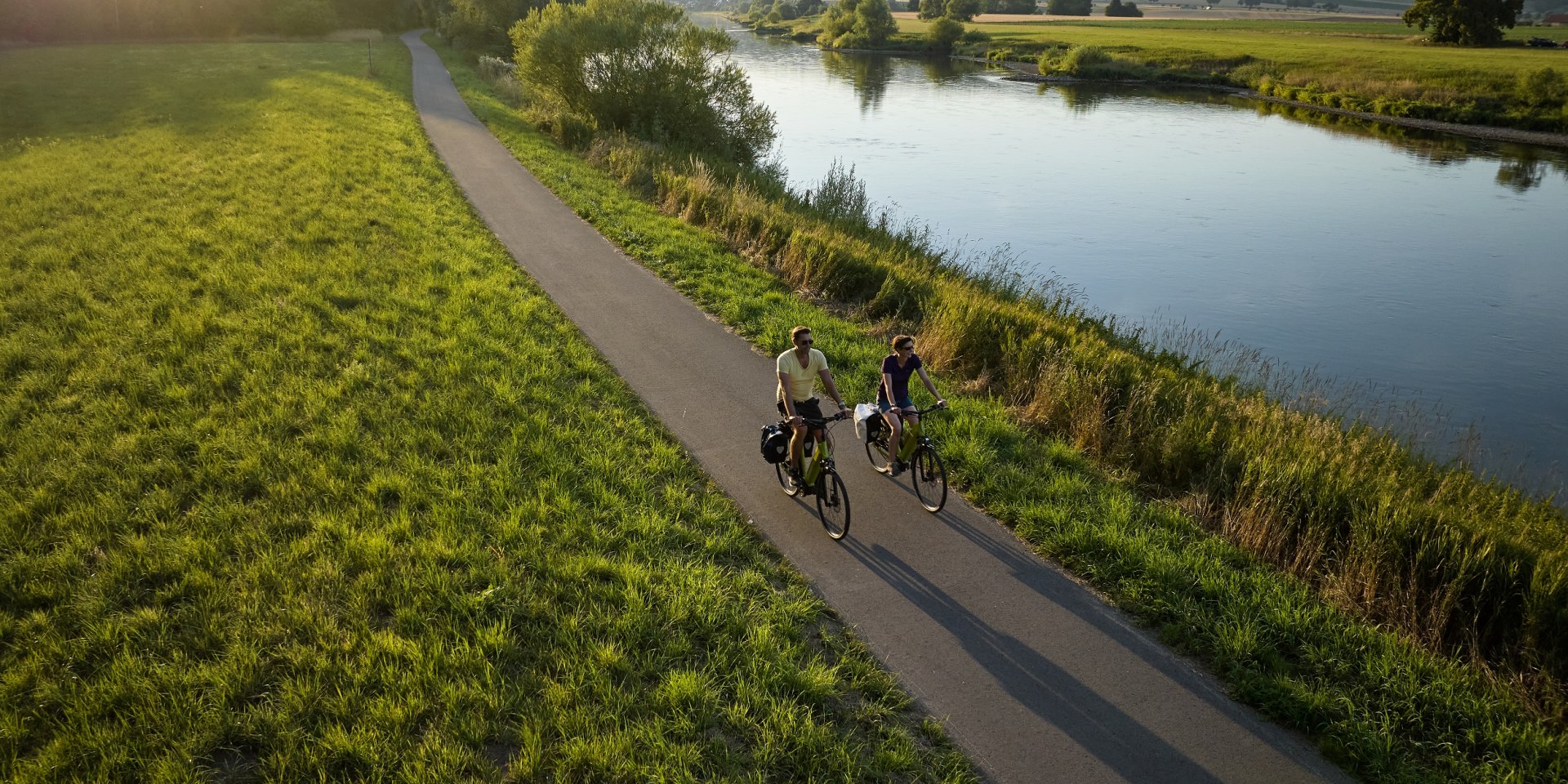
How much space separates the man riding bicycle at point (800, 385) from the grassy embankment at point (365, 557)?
999mm

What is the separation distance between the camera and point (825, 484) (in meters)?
7.20

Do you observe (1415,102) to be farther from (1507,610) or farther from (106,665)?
(106,665)

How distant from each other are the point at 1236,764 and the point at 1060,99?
180 ft

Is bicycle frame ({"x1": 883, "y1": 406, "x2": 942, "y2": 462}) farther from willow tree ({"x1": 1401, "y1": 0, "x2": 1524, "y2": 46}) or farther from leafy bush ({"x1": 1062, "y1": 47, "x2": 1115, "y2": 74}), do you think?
willow tree ({"x1": 1401, "y1": 0, "x2": 1524, "y2": 46})

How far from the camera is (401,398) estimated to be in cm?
909

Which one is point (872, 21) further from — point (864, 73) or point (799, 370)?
point (799, 370)

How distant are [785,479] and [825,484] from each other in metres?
0.85

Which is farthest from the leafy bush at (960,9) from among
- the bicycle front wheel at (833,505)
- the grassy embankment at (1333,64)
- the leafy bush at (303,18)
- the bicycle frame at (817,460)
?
the bicycle front wheel at (833,505)

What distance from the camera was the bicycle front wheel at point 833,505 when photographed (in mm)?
7044

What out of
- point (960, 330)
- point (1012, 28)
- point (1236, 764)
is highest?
point (1012, 28)

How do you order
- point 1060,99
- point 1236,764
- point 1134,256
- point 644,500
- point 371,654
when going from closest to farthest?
point 1236,764 → point 371,654 → point 644,500 → point 1134,256 → point 1060,99

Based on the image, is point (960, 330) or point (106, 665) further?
point (960, 330)

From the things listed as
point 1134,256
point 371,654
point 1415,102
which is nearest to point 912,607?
point 371,654

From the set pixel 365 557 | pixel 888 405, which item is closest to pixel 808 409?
pixel 888 405
